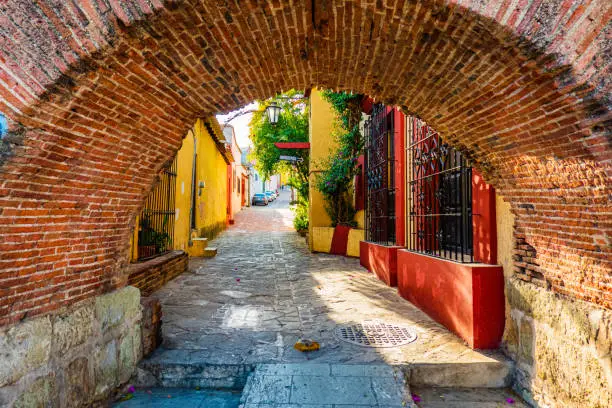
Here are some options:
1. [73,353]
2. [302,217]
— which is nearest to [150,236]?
[73,353]

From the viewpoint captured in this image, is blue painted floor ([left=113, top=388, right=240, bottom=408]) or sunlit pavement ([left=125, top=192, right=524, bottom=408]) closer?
blue painted floor ([left=113, top=388, right=240, bottom=408])

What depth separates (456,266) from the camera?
4.02m

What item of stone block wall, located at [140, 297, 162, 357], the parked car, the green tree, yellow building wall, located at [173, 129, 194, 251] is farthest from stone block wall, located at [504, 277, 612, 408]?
the parked car

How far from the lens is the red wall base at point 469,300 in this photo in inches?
145

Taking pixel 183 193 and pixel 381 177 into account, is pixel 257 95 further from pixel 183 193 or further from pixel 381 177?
pixel 183 193

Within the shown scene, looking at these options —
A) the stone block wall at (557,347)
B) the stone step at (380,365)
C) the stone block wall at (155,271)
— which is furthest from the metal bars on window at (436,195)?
the stone block wall at (155,271)

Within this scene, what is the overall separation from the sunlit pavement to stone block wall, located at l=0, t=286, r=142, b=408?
335mm

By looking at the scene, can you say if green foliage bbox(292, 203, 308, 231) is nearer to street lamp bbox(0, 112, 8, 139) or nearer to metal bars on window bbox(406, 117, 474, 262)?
metal bars on window bbox(406, 117, 474, 262)

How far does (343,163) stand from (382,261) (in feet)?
14.7

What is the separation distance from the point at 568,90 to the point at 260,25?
189 cm

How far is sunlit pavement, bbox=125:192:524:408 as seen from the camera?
3.40 m

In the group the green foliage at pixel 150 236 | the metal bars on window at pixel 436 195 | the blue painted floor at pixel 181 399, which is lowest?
the blue painted floor at pixel 181 399

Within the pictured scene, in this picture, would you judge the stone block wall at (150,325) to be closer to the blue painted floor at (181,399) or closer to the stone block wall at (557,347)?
the blue painted floor at (181,399)

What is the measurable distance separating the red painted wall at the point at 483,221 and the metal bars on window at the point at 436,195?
14 cm
